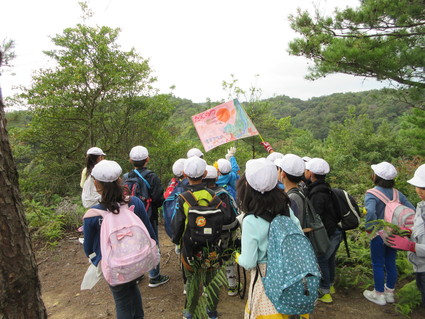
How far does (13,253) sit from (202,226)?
145 cm

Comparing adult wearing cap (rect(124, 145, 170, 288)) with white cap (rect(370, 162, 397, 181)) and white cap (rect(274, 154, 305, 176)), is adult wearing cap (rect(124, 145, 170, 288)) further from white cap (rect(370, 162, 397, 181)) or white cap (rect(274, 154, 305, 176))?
white cap (rect(370, 162, 397, 181))

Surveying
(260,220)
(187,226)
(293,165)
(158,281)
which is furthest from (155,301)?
(293,165)

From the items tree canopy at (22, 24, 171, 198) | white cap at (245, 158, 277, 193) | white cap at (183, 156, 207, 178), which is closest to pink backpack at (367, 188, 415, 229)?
white cap at (245, 158, 277, 193)

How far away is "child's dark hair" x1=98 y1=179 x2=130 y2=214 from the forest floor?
5.55 feet

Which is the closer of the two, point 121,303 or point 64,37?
point 121,303

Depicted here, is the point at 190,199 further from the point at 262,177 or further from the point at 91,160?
the point at 91,160

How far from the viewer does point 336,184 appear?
31.3 ft

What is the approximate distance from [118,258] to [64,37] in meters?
7.08

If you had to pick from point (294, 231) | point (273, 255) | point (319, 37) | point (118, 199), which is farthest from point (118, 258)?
point (319, 37)

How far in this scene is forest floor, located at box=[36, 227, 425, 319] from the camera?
3.14m

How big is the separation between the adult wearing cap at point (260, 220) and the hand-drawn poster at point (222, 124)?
3363mm

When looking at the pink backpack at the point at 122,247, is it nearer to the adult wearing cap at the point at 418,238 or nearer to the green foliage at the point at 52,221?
the adult wearing cap at the point at 418,238

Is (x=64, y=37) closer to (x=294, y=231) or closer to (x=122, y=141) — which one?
(x=122, y=141)

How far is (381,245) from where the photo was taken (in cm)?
313
